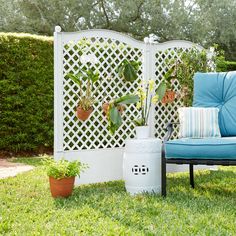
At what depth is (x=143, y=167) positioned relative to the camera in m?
3.65

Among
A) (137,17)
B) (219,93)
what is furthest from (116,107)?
(137,17)

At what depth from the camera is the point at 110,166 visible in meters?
4.47

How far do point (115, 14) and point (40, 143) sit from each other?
6207 millimetres

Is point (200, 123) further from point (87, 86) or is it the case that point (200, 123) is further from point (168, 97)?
point (87, 86)

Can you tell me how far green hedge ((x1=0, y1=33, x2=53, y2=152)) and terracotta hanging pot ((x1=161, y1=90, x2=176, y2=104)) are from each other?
2.82 metres

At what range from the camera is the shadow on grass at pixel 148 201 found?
2.89 meters

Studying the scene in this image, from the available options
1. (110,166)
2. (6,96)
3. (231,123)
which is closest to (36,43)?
(6,96)

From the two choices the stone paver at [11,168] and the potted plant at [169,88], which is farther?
the stone paver at [11,168]

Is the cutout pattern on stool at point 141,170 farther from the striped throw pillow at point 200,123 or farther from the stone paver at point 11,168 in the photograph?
the stone paver at point 11,168

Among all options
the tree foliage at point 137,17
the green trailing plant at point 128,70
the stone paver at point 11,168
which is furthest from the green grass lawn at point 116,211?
the tree foliage at point 137,17

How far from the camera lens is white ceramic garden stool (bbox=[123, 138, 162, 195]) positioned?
3643 millimetres

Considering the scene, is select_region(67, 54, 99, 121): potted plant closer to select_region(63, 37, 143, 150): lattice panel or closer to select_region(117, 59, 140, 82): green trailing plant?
select_region(63, 37, 143, 150): lattice panel

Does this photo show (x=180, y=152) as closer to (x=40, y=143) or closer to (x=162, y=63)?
(x=162, y=63)

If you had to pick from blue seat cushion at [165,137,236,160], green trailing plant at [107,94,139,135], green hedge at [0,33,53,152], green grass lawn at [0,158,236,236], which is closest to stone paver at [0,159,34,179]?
green grass lawn at [0,158,236,236]
